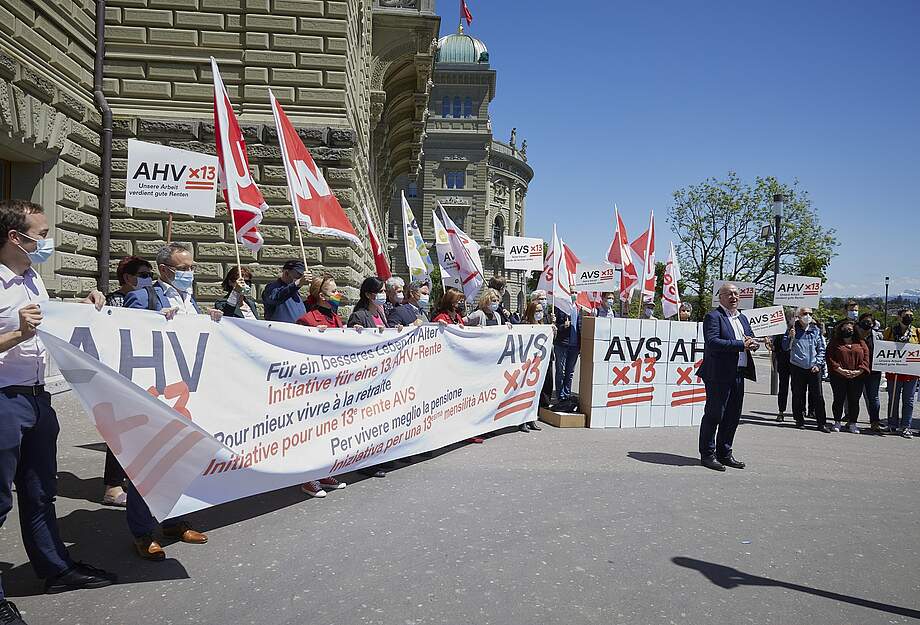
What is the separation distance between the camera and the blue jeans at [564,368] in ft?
34.0

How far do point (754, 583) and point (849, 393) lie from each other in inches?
294

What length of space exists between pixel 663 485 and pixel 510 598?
9.80 ft

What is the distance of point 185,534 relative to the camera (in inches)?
175

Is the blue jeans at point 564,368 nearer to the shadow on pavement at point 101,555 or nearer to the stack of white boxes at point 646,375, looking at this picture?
the stack of white boxes at point 646,375

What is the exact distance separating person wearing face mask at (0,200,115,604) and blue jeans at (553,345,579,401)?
24.8 ft

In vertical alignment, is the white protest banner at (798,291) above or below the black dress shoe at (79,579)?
above

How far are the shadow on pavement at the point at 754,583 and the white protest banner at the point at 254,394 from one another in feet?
9.54

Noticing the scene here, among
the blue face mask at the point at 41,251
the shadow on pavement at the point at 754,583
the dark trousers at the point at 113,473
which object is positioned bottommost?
the shadow on pavement at the point at 754,583

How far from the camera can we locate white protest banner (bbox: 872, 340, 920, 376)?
32.6 ft

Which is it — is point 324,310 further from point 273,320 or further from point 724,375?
point 724,375

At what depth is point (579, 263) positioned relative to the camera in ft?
47.4

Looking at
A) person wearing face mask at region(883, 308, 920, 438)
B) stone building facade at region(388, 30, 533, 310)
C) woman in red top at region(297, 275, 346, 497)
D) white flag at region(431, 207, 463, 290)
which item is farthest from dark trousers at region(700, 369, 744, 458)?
stone building facade at region(388, 30, 533, 310)

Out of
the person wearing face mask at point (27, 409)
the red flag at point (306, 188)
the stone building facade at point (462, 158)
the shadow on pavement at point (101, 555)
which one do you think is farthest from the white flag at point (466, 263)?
the stone building facade at point (462, 158)

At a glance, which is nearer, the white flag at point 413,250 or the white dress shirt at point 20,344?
the white dress shirt at point 20,344
